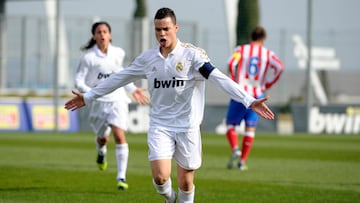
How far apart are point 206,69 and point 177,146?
2.88 feet

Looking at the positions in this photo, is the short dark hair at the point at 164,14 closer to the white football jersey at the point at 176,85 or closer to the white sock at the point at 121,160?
the white football jersey at the point at 176,85

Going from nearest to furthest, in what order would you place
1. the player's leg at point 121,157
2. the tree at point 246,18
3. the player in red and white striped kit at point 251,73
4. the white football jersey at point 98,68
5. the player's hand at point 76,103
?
the player's hand at point 76,103, the player's leg at point 121,157, the white football jersey at point 98,68, the player in red and white striped kit at point 251,73, the tree at point 246,18

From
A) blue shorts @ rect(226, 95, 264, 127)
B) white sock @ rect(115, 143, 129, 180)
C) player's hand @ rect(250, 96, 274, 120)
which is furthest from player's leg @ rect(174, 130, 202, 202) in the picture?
blue shorts @ rect(226, 95, 264, 127)

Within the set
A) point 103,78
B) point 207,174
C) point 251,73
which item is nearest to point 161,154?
point 103,78

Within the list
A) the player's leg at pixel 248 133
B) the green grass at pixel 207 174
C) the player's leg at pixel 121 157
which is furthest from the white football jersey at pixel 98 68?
the player's leg at pixel 248 133

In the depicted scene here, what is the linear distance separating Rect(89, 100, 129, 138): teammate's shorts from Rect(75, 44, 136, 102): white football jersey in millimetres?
109

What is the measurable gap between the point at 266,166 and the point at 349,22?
1862cm

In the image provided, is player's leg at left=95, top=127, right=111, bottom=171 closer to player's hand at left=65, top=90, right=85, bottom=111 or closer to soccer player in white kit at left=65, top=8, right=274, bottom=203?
player's hand at left=65, top=90, right=85, bottom=111

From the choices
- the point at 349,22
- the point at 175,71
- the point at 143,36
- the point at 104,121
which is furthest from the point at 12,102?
the point at 175,71

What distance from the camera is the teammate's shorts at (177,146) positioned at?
9.48 meters

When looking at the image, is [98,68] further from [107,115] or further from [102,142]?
[102,142]

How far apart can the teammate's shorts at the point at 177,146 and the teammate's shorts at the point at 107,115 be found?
4.26m

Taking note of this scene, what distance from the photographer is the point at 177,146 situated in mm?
9633

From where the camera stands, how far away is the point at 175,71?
955 centimetres
